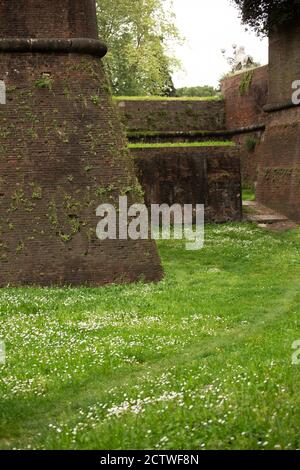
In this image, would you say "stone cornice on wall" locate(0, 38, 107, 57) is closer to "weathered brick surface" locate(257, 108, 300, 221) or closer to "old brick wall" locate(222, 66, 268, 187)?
"weathered brick surface" locate(257, 108, 300, 221)

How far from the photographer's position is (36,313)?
1098 cm

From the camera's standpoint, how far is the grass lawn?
5926mm

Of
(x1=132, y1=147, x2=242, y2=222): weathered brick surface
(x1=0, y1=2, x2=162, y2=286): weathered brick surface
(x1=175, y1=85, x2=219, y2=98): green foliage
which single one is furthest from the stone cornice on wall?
(x1=175, y1=85, x2=219, y2=98): green foliage

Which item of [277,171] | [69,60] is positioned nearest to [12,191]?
[69,60]

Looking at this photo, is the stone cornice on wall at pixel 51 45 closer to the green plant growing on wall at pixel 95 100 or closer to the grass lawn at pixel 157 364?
the green plant growing on wall at pixel 95 100

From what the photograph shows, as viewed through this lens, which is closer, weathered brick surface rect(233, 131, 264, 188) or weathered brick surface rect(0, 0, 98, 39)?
weathered brick surface rect(0, 0, 98, 39)

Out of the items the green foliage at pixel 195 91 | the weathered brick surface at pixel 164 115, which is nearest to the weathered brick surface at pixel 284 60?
the weathered brick surface at pixel 164 115

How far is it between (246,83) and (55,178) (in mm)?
14612

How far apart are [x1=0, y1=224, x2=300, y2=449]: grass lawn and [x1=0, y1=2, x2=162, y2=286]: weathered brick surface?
2.08 ft

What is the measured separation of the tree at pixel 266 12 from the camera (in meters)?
20.2

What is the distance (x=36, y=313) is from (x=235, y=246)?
7559 mm

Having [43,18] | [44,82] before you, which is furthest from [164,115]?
[44,82]
